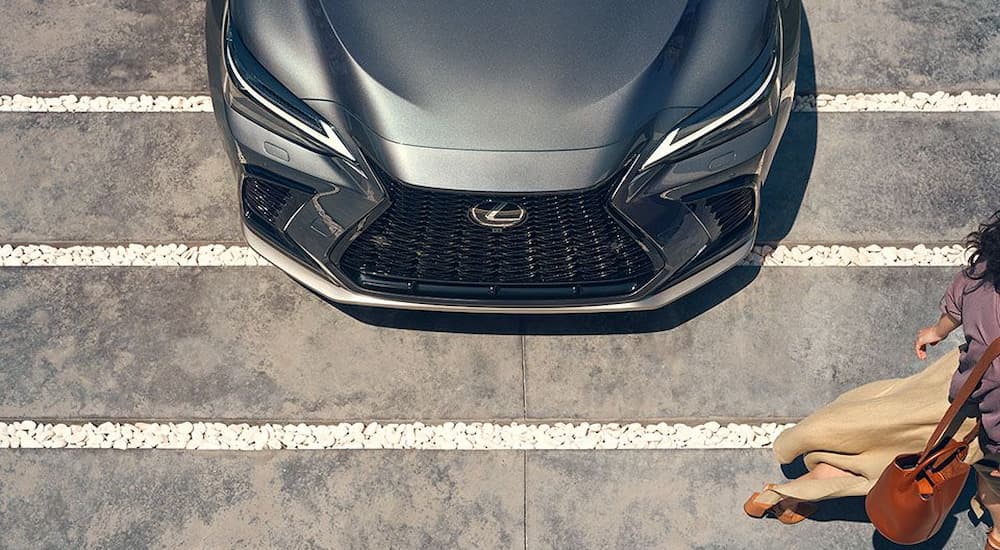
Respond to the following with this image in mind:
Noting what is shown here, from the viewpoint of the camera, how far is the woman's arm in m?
4.10

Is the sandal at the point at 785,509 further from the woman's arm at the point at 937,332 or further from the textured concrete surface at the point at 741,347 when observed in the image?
the woman's arm at the point at 937,332

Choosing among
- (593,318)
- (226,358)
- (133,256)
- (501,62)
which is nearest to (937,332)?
(593,318)

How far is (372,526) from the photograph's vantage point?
15.0 ft

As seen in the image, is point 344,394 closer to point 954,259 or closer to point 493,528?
point 493,528

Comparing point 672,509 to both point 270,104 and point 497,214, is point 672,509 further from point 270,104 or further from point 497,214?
point 270,104

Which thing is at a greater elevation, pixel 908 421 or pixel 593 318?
pixel 908 421

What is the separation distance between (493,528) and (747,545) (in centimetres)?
111

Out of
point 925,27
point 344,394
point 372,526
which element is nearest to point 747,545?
point 372,526

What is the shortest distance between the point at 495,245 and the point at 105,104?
2.65 metres

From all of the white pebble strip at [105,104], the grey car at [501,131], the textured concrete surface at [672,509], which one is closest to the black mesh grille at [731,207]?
the grey car at [501,131]

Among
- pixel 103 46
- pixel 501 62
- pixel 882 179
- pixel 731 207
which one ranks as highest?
pixel 501 62

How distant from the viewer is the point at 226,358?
494 centimetres

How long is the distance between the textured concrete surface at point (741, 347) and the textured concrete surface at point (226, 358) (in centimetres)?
25

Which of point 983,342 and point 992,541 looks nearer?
point 983,342
